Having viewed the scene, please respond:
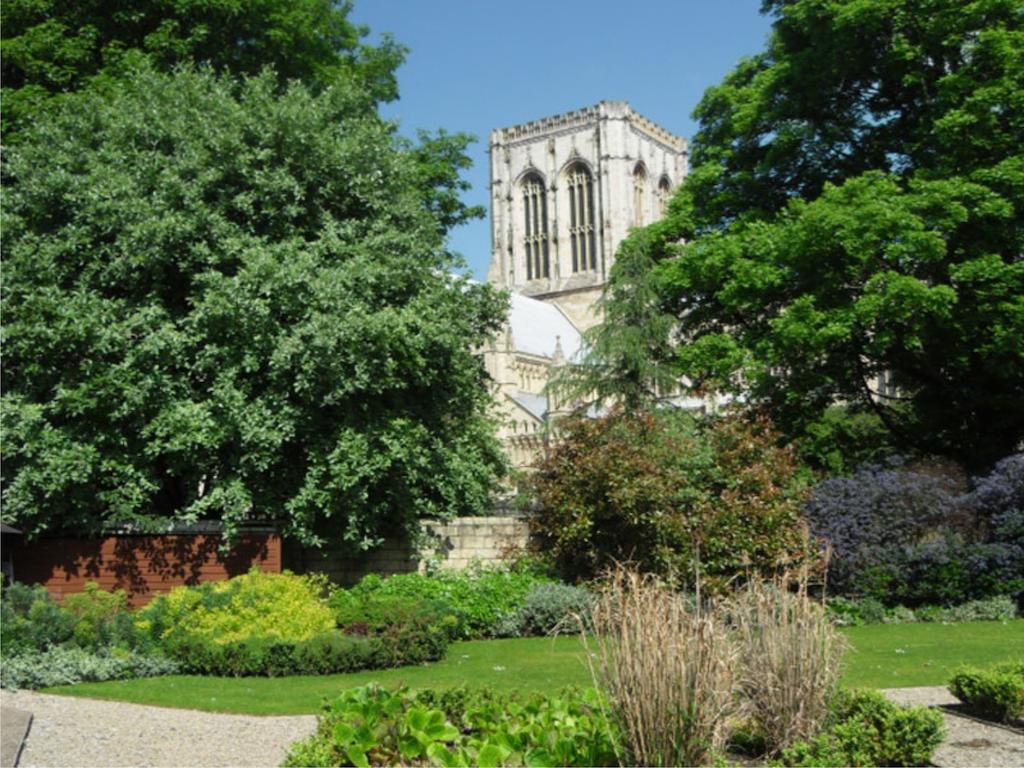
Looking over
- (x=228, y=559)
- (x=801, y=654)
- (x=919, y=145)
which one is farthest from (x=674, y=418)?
(x=801, y=654)

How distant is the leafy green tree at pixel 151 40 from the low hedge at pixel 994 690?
17.0m

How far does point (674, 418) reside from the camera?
20.6 metres

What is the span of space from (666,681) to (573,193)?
73.1 m

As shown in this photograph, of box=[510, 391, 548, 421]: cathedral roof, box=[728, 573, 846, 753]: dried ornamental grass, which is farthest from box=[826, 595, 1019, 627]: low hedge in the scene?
box=[510, 391, 548, 421]: cathedral roof

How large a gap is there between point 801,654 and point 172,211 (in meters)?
13.6

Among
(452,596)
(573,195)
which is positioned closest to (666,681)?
(452,596)

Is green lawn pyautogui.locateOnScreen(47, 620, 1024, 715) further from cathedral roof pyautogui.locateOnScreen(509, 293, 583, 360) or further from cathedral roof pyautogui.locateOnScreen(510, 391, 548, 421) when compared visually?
cathedral roof pyautogui.locateOnScreen(509, 293, 583, 360)

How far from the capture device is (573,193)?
3046 inches

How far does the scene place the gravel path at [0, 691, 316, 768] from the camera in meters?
7.96

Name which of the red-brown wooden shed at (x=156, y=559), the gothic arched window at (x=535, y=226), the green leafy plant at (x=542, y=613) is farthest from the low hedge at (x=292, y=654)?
the gothic arched window at (x=535, y=226)

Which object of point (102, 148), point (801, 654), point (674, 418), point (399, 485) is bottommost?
point (801, 654)

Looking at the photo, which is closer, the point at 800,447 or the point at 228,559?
the point at 228,559

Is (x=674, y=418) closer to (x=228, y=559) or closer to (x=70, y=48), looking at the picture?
(x=228, y=559)

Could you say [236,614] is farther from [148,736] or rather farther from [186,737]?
[186,737]
